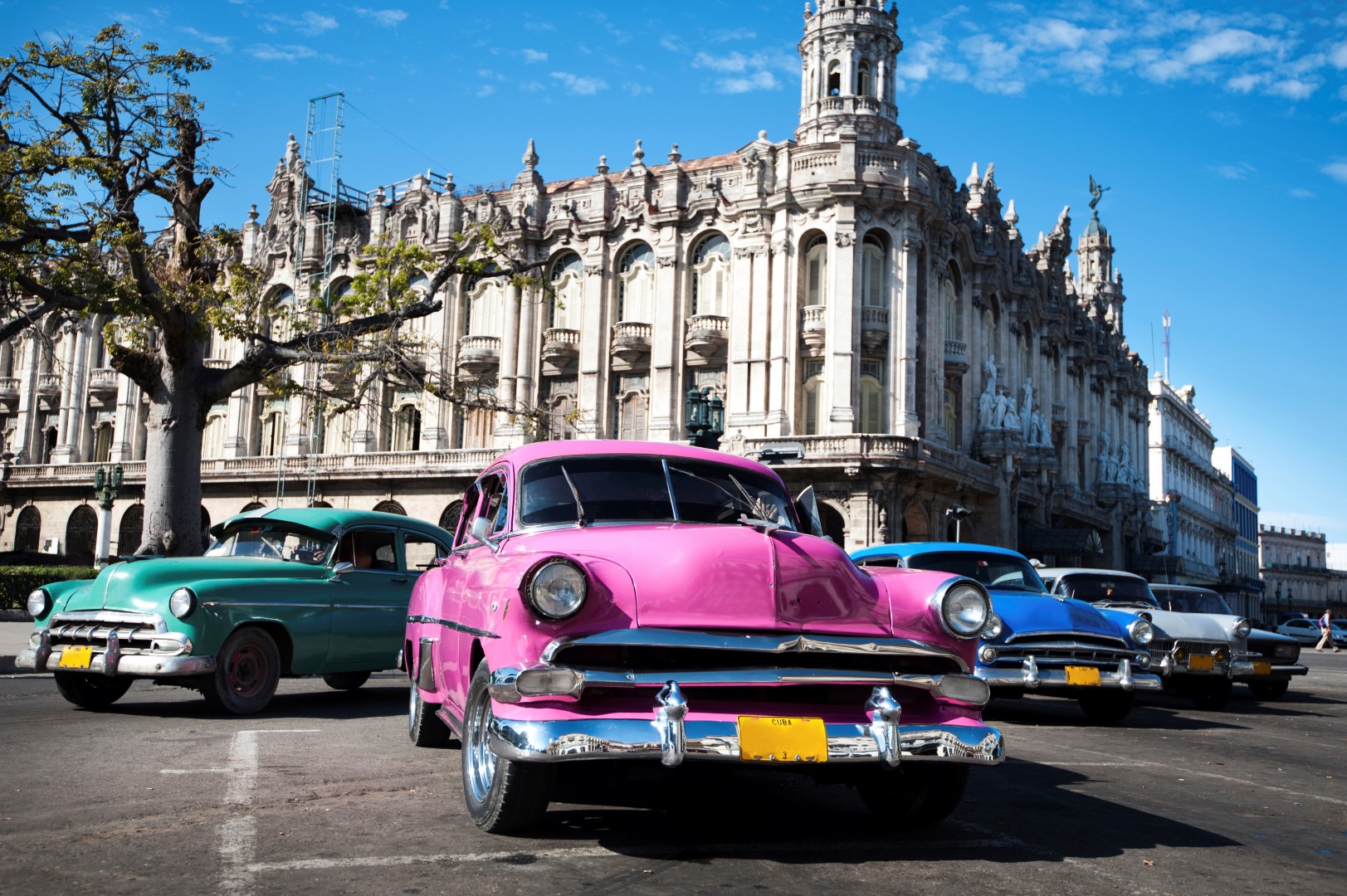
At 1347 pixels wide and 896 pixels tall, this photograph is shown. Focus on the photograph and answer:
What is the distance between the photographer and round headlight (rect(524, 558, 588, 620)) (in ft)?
15.7

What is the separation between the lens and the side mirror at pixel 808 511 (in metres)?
6.71

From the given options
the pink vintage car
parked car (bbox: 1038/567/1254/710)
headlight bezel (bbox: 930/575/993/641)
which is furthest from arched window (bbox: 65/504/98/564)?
headlight bezel (bbox: 930/575/993/641)

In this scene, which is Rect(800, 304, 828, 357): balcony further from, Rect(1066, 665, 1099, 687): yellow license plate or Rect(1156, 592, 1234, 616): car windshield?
Rect(1066, 665, 1099, 687): yellow license plate

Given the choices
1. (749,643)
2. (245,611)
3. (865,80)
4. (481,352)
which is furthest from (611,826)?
(481,352)

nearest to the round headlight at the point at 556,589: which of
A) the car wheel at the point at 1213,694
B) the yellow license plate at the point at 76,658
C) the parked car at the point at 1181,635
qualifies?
the yellow license plate at the point at 76,658

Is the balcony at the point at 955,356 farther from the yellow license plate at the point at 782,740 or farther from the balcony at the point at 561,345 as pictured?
the yellow license plate at the point at 782,740

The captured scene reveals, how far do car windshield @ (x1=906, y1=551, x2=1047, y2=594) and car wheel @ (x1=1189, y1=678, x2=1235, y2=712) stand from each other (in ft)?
12.3

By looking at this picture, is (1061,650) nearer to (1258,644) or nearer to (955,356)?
(1258,644)

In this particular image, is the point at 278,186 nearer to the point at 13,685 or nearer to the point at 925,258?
the point at 925,258

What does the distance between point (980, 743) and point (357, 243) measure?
144 ft

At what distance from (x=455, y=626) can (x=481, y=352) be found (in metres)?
36.9

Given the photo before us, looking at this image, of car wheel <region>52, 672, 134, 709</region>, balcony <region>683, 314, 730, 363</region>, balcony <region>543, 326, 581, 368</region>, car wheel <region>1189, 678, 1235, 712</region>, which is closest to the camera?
car wheel <region>52, 672, 134, 709</region>

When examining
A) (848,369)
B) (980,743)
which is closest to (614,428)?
(848,369)

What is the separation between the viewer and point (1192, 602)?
15.5 meters
